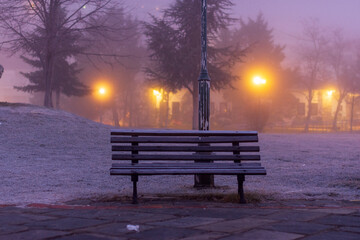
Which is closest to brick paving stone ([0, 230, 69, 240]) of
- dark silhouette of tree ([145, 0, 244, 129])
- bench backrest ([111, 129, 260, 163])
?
bench backrest ([111, 129, 260, 163])

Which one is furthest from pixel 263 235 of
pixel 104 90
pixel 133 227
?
pixel 104 90

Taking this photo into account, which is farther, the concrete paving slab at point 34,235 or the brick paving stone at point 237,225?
the brick paving stone at point 237,225

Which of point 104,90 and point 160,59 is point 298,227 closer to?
point 160,59

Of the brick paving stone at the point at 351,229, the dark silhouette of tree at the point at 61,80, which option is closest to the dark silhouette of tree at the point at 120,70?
the dark silhouette of tree at the point at 61,80

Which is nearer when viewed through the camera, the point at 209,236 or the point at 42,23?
the point at 209,236

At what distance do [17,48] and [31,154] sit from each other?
535 inches

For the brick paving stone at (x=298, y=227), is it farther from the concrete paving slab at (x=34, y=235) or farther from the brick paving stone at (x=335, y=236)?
the concrete paving slab at (x=34, y=235)

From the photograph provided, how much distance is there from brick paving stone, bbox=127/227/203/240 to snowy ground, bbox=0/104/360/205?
7.71 feet

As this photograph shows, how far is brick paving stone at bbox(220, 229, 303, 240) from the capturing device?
4062 millimetres

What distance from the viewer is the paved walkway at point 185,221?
4176 mm

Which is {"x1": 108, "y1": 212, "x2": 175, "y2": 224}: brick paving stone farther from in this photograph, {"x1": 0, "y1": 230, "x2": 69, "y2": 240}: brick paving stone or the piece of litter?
{"x1": 0, "y1": 230, "x2": 69, "y2": 240}: brick paving stone

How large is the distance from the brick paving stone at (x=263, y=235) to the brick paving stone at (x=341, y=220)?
0.77m

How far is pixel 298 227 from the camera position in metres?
4.52

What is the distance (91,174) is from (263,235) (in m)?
5.89
